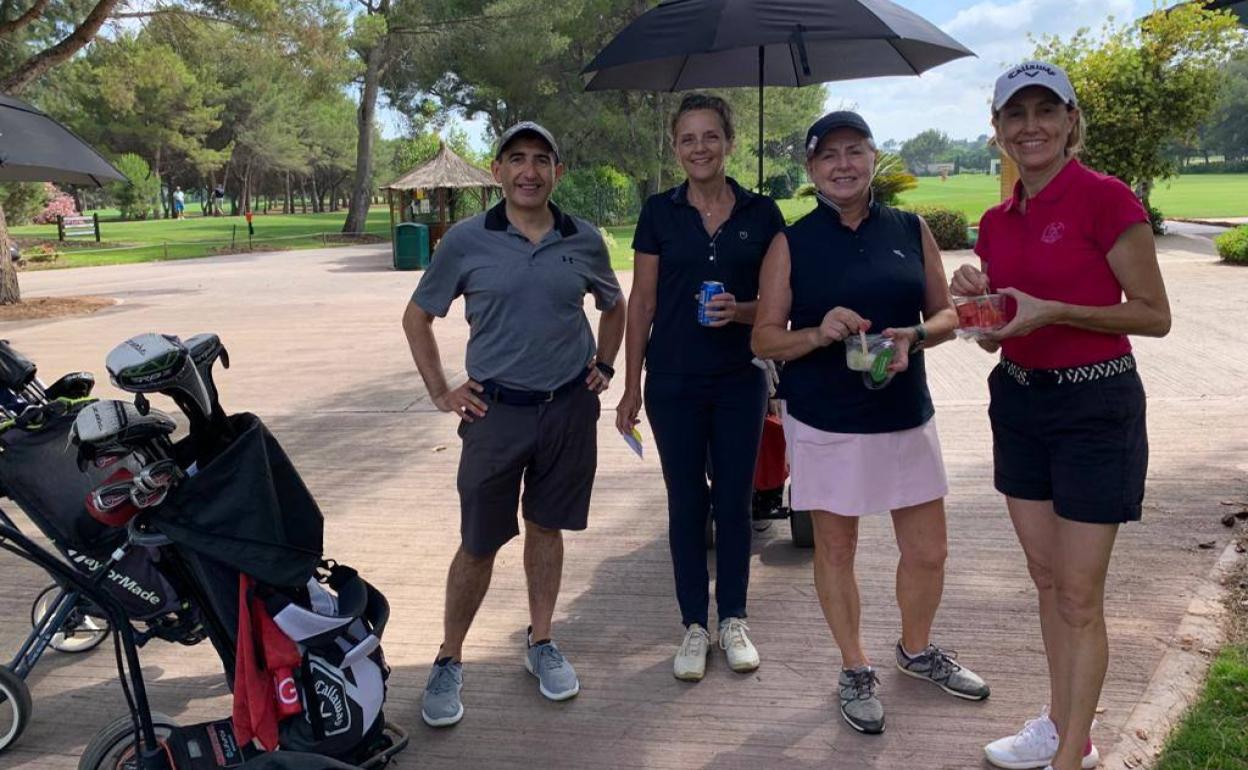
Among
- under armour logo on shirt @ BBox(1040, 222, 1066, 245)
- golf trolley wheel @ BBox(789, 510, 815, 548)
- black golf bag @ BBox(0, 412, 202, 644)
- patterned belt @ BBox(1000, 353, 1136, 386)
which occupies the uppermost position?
under armour logo on shirt @ BBox(1040, 222, 1066, 245)

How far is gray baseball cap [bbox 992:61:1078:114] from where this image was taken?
8.59ft

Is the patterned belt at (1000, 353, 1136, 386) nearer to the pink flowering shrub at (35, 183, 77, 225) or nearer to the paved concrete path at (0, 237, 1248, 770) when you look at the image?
the paved concrete path at (0, 237, 1248, 770)

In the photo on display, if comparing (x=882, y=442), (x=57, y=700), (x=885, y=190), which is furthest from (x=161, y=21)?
(x=882, y=442)

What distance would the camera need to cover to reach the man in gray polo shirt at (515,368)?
3.34 meters

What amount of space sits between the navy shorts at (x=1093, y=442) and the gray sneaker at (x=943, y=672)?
1.00 metres

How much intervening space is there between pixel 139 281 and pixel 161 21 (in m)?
5.75

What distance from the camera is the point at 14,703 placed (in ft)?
10.7

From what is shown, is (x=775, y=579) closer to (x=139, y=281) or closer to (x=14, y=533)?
(x=14, y=533)

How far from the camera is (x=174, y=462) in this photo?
2537 mm

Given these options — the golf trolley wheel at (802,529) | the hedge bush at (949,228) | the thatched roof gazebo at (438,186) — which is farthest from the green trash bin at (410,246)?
the golf trolley wheel at (802,529)

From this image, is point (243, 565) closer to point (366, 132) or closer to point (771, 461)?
point (771, 461)

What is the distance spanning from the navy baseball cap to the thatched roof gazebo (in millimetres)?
19224

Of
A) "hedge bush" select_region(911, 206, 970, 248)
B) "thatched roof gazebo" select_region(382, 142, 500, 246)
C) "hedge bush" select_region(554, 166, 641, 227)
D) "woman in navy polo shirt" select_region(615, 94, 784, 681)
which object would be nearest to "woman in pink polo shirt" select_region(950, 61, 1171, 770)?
"woman in navy polo shirt" select_region(615, 94, 784, 681)

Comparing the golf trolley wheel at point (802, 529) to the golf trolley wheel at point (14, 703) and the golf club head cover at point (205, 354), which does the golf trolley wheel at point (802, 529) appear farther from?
the golf trolley wheel at point (14, 703)
